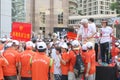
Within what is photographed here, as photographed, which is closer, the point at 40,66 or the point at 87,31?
the point at 40,66

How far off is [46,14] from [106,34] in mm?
47624

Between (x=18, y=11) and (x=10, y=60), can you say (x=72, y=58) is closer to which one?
(x=10, y=60)

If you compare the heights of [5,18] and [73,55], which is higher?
[5,18]

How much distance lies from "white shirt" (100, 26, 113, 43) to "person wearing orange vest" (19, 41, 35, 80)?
333 centimetres

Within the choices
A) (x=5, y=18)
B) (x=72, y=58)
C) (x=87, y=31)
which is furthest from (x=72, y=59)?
(x=5, y=18)

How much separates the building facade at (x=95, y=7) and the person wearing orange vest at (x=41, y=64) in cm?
16178

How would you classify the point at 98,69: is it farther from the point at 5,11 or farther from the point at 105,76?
the point at 5,11

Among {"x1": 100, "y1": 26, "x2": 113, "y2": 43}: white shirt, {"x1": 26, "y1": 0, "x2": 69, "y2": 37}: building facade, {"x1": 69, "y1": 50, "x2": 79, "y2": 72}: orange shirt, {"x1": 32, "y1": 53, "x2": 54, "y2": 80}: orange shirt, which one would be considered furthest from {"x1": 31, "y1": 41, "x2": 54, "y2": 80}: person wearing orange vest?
{"x1": 26, "y1": 0, "x2": 69, "y2": 37}: building facade

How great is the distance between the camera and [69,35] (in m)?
14.9

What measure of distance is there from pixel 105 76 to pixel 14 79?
10.5 ft

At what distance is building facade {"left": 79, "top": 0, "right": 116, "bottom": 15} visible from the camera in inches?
6850

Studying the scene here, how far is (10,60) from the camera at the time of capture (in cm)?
1074

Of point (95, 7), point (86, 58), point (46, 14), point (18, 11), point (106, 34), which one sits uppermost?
point (95, 7)

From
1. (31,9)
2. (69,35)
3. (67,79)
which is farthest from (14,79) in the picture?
(31,9)
